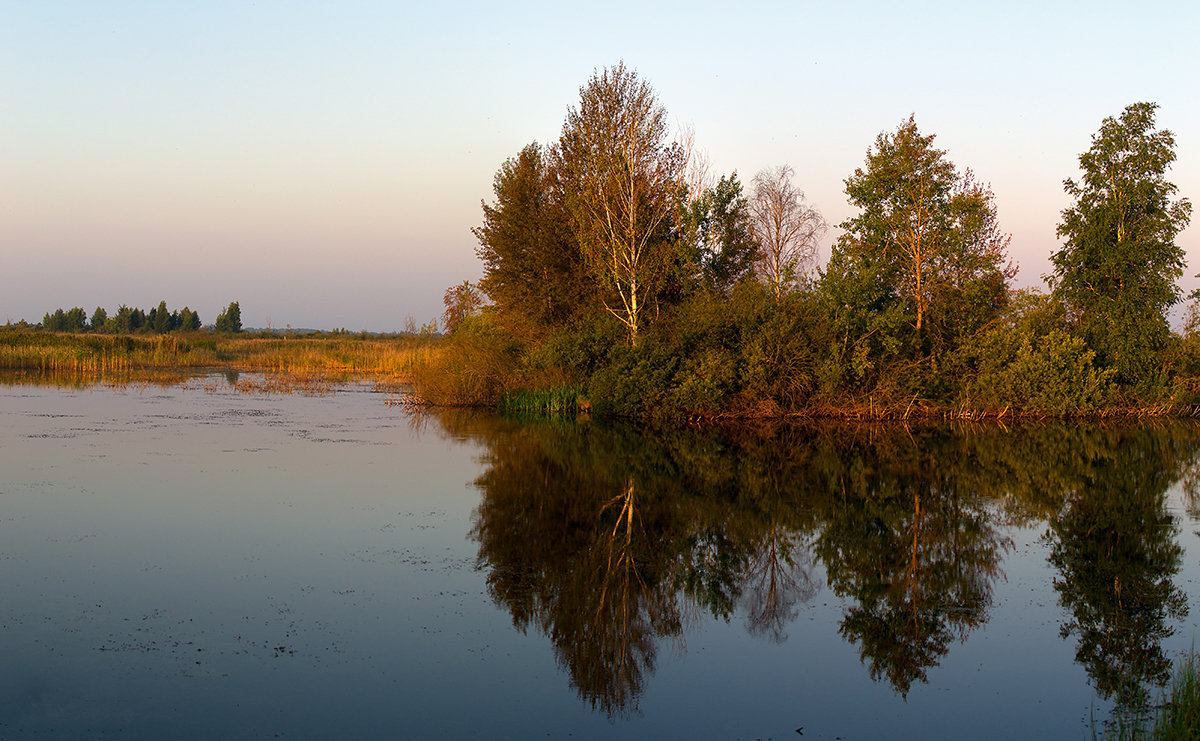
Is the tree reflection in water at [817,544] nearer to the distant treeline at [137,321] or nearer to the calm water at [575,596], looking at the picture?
the calm water at [575,596]

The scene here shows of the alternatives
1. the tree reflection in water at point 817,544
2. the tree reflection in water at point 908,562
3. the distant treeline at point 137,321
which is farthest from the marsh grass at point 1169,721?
the distant treeline at point 137,321

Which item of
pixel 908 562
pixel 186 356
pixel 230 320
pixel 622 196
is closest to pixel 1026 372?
pixel 622 196

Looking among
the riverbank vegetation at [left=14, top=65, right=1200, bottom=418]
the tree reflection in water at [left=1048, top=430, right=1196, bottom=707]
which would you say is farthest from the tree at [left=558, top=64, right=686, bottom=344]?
the tree reflection in water at [left=1048, top=430, right=1196, bottom=707]

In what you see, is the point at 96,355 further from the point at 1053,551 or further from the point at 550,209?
the point at 1053,551

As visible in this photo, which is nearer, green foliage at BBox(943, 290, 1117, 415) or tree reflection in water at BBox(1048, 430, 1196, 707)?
tree reflection in water at BBox(1048, 430, 1196, 707)

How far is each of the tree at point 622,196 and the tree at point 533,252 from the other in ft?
3.39

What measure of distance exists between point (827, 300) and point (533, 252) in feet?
30.4

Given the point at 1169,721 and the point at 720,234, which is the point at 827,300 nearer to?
the point at 720,234

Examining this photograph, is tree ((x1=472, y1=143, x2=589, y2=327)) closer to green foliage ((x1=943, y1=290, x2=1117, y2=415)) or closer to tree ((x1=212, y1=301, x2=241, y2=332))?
green foliage ((x1=943, y1=290, x2=1117, y2=415))

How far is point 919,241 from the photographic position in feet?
90.8

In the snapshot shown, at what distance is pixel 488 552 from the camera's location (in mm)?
9883

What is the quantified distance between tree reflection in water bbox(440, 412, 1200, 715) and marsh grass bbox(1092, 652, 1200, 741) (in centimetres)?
37

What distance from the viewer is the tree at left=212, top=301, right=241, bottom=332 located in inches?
3354

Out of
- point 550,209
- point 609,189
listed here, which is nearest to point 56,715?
point 609,189
